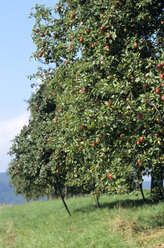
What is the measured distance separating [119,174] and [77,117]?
6.83 feet

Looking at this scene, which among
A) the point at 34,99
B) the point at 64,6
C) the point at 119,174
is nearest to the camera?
the point at 119,174

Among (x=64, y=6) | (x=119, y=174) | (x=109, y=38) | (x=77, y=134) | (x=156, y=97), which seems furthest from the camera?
(x=64, y=6)

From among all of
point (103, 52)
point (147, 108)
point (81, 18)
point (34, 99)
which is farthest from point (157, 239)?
point (34, 99)

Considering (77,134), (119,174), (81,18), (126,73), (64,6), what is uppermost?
(64,6)

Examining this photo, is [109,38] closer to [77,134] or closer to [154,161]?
[77,134]

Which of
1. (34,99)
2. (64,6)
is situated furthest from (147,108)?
(34,99)

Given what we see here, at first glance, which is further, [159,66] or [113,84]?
[113,84]

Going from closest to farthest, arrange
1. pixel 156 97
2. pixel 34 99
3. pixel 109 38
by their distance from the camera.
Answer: pixel 156 97
pixel 109 38
pixel 34 99

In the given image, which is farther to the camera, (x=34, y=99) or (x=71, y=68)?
(x=34, y=99)

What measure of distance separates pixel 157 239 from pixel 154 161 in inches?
92.7

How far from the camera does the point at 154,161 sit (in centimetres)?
734

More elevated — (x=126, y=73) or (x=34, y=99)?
(x=34, y=99)

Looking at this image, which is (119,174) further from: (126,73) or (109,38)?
(109,38)

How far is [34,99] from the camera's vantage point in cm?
1844
